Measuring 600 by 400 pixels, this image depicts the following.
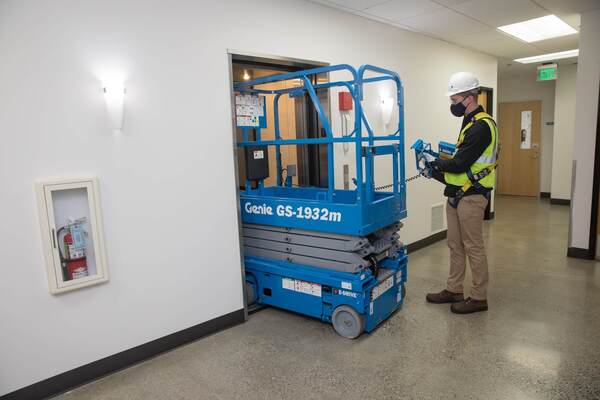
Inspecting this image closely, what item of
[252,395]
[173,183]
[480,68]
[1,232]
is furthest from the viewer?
[480,68]

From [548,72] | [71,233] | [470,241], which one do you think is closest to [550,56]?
[548,72]

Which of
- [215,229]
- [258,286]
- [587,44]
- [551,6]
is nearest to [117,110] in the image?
[215,229]

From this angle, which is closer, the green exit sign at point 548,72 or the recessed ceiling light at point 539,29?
the recessed ceiling light at point 539,29

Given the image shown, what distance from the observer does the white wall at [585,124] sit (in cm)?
436

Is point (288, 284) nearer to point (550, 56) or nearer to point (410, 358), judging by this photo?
point (410, 358)

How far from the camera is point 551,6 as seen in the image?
423cm

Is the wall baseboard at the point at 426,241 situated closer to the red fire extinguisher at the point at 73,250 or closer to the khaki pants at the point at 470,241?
the khaki pants at the point at 470,241

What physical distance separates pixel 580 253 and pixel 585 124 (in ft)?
4.80

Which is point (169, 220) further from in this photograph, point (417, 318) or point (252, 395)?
point (417, 318)

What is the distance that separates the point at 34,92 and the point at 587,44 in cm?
515

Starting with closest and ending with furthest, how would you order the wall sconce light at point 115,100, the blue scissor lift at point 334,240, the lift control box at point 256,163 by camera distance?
the wall sconce light at point 115,100
the blue scissor lift at point 334,240
the lift control box at point 256,163

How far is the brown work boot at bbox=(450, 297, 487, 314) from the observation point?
132 inches

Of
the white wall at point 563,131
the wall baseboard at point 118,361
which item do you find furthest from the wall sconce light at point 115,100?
the white wall at point 563,131

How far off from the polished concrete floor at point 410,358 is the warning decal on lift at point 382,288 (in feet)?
0.96
